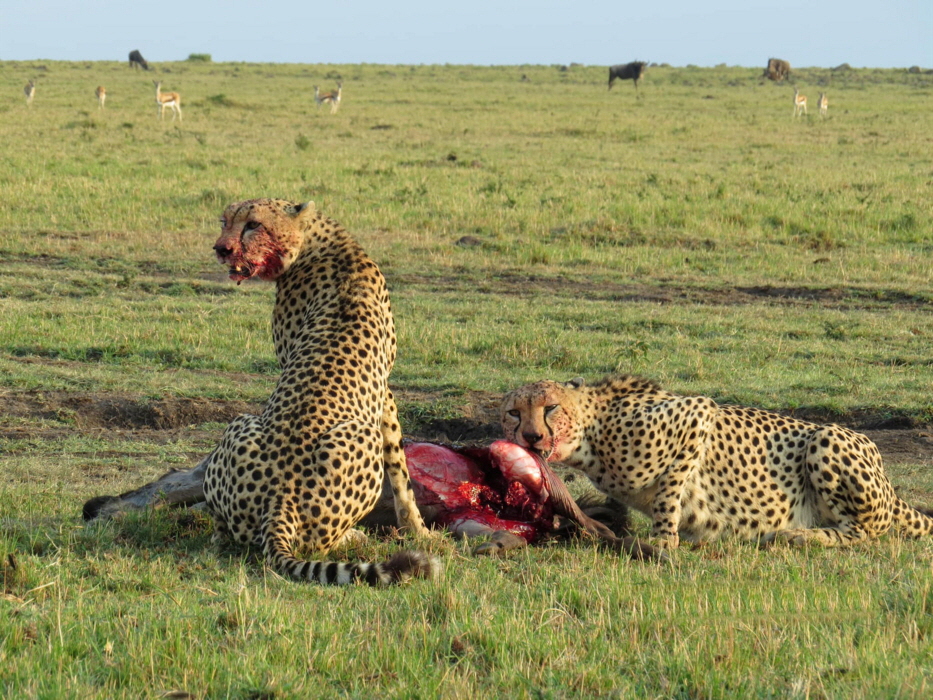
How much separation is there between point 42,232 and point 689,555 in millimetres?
10414

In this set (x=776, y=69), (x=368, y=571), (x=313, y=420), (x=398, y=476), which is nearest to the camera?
(x=368, y=571)

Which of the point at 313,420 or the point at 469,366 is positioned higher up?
the point at 313,420

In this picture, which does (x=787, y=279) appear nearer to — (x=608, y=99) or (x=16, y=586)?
(x=16, y=586)

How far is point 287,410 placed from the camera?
4.49 meters

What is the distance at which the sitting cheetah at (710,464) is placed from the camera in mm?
4992

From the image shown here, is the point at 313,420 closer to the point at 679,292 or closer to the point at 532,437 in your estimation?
the point at 532,437

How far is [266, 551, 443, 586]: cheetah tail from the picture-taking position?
3986mm

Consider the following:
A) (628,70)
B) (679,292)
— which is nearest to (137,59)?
(628,70)

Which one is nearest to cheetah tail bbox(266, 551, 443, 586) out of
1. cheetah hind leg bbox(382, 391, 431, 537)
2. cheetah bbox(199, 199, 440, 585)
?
cheetah bbox(199, 199, 440, 585)

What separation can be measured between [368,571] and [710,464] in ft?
6.01

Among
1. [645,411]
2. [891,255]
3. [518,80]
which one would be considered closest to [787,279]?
[891,255]

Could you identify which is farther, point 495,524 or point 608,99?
point 608,99

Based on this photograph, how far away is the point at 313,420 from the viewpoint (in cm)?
443

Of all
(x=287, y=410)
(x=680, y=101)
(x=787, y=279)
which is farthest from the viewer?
(x=680, y=101)
